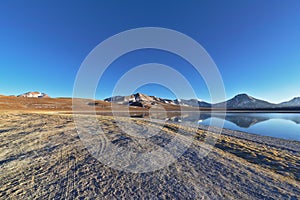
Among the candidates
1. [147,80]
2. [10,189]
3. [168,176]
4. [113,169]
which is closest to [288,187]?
[168,176]

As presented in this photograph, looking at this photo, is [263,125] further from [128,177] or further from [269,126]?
[128,177]

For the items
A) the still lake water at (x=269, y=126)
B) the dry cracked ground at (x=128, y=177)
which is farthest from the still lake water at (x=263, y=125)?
the dry cracked ground at (x=128, y=177)

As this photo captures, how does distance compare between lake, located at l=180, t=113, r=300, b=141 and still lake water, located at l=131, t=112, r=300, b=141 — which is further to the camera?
still lake water, located at l=131, t=112, r=300, b=141

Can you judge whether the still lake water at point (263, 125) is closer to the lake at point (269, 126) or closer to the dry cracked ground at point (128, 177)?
the lake at point (269, 126)

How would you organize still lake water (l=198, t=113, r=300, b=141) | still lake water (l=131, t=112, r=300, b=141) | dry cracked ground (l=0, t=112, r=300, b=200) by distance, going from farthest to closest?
still lake water (l=131, t=112, r=300, b=141)
still lake water (l=198, t=113, r=300, b=141)
dry cracked ground (l=0, t=112, r=300, b=200)

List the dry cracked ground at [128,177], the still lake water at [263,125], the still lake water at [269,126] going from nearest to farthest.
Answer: the dry cracked ground at [128,177] → the still lake water at [269,126] → the still lake water at [263,125]

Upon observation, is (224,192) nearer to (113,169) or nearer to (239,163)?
(239,163)

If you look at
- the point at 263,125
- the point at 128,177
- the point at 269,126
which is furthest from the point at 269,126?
the point at 128,177

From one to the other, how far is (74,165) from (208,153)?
756 centimetres

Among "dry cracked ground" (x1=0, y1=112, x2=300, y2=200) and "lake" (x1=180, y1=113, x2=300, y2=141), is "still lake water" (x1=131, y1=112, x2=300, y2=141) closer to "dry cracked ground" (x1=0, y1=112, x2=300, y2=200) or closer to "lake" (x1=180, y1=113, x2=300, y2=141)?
"lake" (x1=180, y1=113, x2=300, y2=141)

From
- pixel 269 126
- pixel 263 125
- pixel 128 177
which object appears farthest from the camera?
pixel 263 125

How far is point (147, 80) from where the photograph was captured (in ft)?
113

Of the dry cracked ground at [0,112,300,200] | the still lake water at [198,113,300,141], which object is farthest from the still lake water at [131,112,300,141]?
the dry cracked ground at [0,112,300,200]

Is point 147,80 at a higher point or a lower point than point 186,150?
higher
